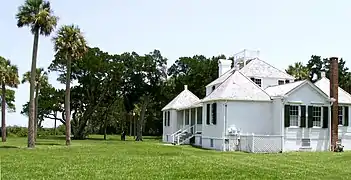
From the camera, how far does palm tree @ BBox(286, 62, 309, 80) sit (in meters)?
67.2

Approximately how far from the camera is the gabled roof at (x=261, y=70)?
46.4 metres

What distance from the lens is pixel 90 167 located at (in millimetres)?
20953

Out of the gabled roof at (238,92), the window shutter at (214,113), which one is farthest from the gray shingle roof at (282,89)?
the window shutter at (214,113)

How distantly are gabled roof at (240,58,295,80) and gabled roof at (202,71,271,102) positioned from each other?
14.1ft

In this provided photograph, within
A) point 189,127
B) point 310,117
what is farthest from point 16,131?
point 310,117

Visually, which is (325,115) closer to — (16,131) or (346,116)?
(346,116)

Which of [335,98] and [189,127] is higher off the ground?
[335,98]

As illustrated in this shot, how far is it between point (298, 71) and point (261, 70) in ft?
74.3

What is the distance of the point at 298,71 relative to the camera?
223 feet

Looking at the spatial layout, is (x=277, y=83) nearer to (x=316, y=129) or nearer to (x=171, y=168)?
(x=316, y=129)

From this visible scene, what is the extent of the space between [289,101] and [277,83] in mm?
8038

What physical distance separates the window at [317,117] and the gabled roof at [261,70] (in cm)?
775

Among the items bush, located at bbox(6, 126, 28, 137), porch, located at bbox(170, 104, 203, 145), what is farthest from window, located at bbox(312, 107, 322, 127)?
bush, located at bbox(6, 126, 28, 137)

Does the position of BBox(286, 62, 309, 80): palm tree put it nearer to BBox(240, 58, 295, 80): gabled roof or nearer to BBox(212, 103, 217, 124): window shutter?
BBox(240, 58, 295, 80): gabled roof
